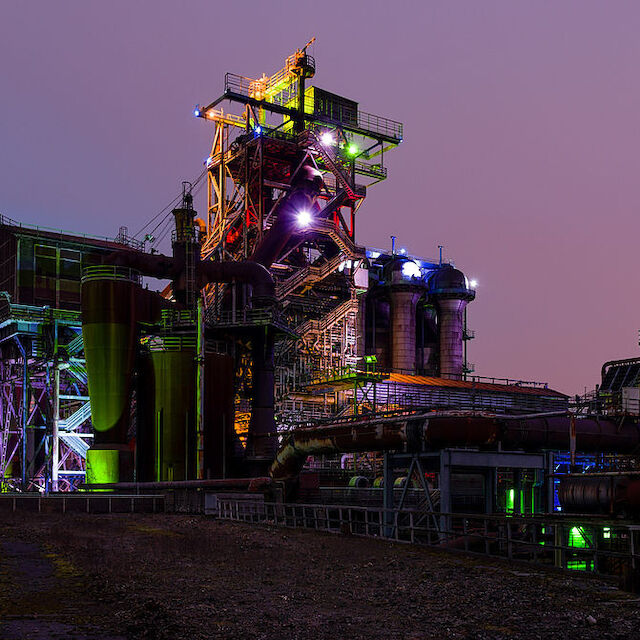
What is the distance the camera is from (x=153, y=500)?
142ft

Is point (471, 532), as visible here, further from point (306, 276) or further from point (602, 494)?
point (306, 276)

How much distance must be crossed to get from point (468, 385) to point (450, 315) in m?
8.63

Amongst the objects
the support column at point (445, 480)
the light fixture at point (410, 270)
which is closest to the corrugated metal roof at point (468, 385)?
the light fixture at point (410, 270)

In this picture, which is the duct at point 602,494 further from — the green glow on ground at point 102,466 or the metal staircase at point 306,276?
the metal staircase at point 306,276

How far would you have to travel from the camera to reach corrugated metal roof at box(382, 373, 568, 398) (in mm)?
71938

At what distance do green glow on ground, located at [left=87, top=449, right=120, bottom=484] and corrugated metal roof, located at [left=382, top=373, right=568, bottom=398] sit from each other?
26903 mm

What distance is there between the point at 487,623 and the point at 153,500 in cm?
3245

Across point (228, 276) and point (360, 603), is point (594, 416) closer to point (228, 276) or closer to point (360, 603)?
point (360, 603)

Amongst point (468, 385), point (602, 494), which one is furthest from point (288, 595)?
point (468, 385)

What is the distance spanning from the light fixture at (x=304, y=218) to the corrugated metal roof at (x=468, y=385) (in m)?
15.0

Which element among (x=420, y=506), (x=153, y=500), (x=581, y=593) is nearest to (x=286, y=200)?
(x=153, y=500)

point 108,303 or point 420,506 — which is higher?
point 108,303

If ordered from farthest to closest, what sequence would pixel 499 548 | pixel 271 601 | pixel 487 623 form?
pixel 499 548 → pixel 271 601 → pixel 487 623

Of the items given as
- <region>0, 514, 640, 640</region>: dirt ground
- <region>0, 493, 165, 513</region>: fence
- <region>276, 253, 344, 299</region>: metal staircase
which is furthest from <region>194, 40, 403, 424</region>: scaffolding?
→ <region>0, 514, 640, 640</region>: dirt ground
